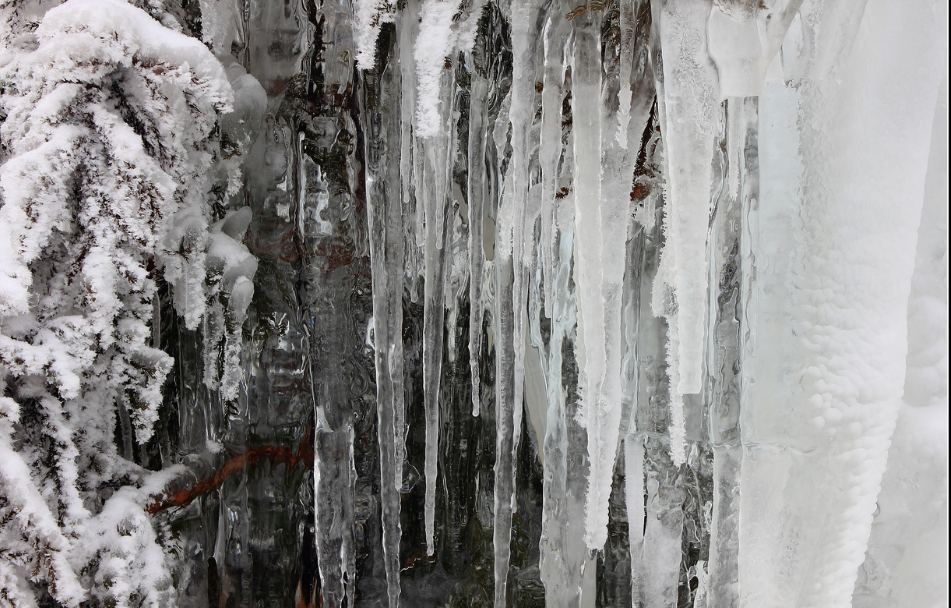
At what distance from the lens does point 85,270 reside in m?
0.92

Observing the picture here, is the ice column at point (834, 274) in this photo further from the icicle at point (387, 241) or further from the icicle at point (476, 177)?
the icicle at point (387, 241)

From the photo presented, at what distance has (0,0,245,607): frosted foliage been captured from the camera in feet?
2.82

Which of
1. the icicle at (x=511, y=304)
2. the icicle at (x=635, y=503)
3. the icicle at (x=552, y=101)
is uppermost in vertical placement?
the icicle at (x=552, y=101)

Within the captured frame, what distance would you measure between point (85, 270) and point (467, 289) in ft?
2.66

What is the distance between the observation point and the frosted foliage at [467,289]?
920 mm

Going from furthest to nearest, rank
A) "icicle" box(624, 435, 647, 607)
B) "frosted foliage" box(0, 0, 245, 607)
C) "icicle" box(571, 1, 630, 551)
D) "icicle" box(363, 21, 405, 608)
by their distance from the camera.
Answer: "icicle" box(624, 435, 647, 607)
"icicle" box(363, 21, 405, 608)
"icicle" box(571, 1, 630, 551)
"frosted foliage" box(0, 0, 245, 607)

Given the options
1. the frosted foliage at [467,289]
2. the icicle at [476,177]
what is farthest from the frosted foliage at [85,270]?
the icicle at [476,177]

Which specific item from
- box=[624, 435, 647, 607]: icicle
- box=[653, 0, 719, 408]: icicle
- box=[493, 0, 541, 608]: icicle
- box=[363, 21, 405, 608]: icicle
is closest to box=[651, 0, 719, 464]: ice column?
box=[653, 0, 719, 408]: icicle

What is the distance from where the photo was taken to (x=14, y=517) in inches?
32.8

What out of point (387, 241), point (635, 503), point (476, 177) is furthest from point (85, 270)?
point (635, 503)

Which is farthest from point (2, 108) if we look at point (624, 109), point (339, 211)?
point (624, 109)

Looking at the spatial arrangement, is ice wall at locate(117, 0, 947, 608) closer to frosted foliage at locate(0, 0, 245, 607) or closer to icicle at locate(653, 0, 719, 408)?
icicle at locate(653, 0, 719, 408)

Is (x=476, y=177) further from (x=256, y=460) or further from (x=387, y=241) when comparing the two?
(x=256, y=460)

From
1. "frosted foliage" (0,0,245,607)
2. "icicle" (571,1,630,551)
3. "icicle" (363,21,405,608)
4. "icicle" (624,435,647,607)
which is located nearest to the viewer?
"frosted foliage" (0,0,245,607)
